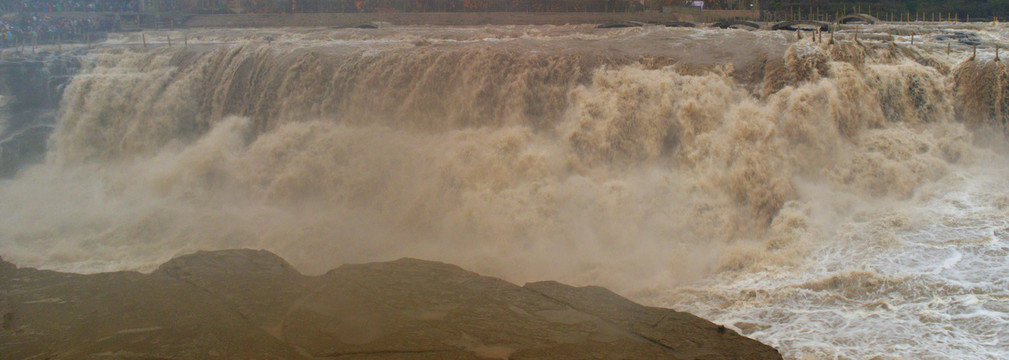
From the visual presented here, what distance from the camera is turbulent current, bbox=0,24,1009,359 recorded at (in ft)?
23.2

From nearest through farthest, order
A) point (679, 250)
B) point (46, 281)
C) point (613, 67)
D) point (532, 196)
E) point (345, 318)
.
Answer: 1. point (345, 318)
2. point (46, 281)
3. point (679, 250)
4. point (532, 196)
5. point (613, 67)

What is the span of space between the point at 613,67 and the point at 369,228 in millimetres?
4271

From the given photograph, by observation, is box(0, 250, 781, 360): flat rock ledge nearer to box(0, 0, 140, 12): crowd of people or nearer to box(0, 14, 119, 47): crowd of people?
box(0, 14, 119, 47): crowd of people

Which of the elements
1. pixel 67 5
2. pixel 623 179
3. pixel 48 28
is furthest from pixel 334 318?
pixel 67 5

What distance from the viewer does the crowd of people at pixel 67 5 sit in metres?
17.1

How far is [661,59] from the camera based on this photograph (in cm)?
1046

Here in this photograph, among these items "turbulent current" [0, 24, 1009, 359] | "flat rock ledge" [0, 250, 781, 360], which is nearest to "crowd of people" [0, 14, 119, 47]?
"turbulent current" [0, 24, 1009, 359]

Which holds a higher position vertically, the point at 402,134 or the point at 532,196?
the point at 402,134

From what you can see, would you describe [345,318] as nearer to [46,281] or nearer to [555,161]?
[46,281]

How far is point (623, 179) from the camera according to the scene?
941 cm

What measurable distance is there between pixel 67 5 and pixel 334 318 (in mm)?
17848

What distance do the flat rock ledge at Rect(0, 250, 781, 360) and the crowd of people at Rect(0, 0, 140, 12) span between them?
1285 cm

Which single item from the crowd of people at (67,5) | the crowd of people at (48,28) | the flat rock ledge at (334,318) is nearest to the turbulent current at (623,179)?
the flat rock ledge at (334,318)

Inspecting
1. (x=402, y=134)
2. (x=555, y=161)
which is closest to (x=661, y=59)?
(x=555, y=161)
